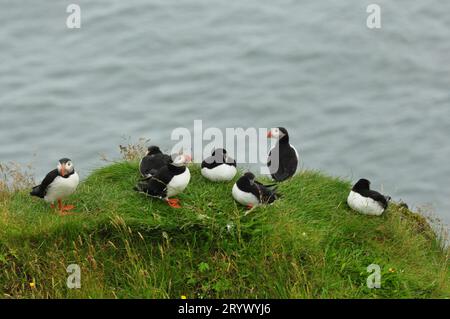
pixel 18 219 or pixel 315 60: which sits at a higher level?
pixel 315 60

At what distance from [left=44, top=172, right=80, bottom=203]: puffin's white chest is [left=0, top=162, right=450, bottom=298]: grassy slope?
0.24m

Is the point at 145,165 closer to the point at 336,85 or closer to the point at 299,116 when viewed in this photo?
the point at 299,116

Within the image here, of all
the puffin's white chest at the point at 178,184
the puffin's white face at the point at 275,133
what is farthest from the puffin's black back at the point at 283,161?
the puffin's white chest at the point at 178,184

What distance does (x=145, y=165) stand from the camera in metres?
8.80

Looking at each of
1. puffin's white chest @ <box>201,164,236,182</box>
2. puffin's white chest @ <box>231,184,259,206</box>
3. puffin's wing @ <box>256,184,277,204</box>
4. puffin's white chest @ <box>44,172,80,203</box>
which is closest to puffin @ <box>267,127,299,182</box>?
puffin's white chest @ <box>201,164,236,182</box>

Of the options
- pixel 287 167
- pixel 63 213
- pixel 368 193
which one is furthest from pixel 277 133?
pixel 63 213

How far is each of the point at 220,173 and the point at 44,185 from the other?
1990 mm

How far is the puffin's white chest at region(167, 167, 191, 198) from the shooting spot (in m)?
8.16

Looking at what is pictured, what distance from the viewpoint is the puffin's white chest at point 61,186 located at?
816 centimetres

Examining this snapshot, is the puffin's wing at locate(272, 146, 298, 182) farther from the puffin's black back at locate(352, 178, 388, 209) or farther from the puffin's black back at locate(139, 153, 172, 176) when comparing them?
the puffin's black back at locate(139, 153, 172, 176)

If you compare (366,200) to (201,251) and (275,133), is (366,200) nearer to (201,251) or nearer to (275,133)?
(275,133)

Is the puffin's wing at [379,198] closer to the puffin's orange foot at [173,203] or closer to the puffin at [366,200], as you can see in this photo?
the puffin at [366,200]
